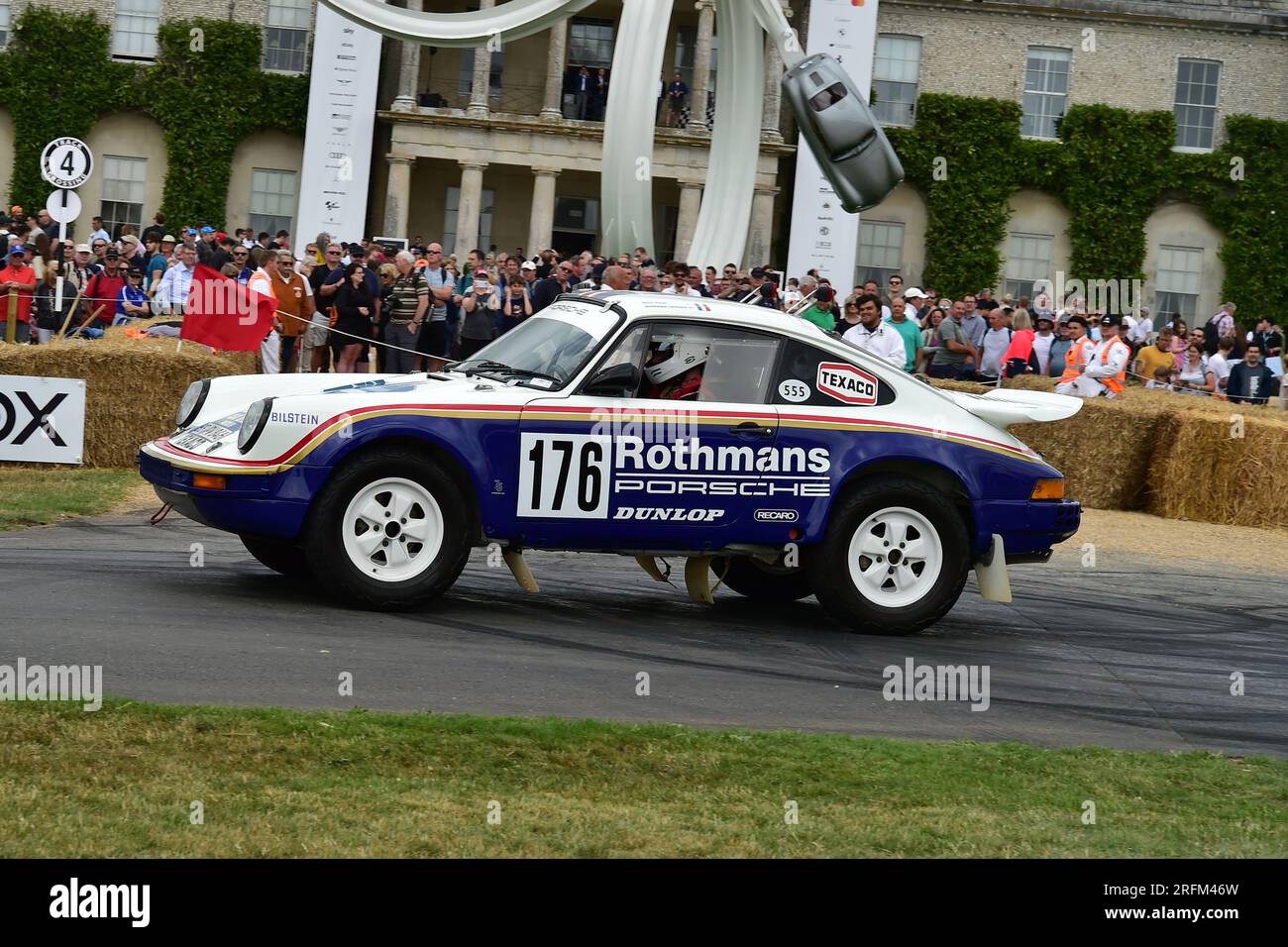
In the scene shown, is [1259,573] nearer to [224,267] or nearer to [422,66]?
[224,267]

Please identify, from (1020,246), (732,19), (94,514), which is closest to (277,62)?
(1020,246)

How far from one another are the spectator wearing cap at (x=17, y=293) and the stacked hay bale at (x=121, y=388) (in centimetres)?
302

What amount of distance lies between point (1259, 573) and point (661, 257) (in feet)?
110

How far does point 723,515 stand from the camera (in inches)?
389

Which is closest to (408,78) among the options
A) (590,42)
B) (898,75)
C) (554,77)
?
(554,77)

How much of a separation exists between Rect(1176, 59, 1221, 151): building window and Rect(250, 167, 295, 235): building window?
23.7m

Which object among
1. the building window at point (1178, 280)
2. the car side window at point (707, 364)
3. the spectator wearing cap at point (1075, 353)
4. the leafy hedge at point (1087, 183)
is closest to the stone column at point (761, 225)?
the leafy hedge at point (1087, 183)

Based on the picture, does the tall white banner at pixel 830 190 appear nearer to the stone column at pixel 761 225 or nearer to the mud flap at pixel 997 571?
the stone column at pixel 761 225

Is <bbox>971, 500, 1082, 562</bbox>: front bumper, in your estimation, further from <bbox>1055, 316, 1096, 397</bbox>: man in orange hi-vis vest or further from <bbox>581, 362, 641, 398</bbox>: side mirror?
<bbox>1055, 316, 1096, 397</bbox>: man in orange hi-vis vest

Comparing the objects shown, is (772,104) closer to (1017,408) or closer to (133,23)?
(133,23)

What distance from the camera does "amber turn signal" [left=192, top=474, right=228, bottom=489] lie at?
9.26 metres

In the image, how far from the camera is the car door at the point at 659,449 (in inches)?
379

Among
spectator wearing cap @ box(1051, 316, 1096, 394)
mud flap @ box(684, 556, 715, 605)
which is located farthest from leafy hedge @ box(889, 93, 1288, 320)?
mud flap @ box(684, 556, 715, 605)

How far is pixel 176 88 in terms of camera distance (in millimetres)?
44344
